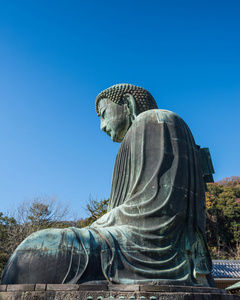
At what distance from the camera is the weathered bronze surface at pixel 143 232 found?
346 centimetres

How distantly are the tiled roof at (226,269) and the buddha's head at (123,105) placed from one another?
49.3ft

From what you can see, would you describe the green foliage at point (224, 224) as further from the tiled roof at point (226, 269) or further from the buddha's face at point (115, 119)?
the buddha's face at point (115, 119)

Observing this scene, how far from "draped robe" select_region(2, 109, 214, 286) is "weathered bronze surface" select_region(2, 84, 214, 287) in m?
0.01

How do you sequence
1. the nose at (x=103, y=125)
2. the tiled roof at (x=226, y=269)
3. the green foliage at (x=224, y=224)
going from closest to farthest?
1. the nose at (x=103, y=125)
2. the tiled roof at (x=226, y=269)
3. the green foliage at (x=224, y=224)

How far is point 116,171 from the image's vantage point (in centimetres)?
537

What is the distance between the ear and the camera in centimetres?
598

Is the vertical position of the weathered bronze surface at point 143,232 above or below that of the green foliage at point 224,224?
below

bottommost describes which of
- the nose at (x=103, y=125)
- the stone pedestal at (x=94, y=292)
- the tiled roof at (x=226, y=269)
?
the stone pedestal at (x=94, y=292)

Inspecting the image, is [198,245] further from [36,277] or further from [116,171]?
[36,277]

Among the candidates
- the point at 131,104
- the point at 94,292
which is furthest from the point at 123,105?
the point at 94,292

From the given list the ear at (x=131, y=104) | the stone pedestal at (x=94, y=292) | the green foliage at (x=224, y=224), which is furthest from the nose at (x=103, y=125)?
the green foliage at (x=224, y=224)

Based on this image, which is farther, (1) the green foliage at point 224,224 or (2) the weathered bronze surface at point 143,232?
(1) the green foliage at point 224,224

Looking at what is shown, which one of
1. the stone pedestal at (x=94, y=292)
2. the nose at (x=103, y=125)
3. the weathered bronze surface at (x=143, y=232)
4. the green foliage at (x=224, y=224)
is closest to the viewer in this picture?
the stone pedestal at (x=94, y=292)

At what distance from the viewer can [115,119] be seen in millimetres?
6055
